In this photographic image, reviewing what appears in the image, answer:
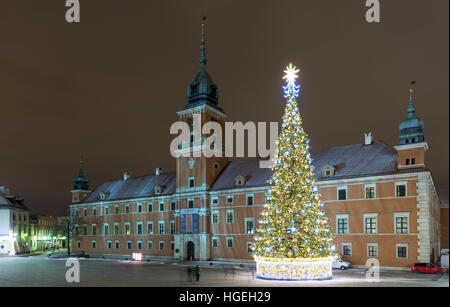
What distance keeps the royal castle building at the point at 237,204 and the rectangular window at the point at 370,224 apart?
102 millimetres

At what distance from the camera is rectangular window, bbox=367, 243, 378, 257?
42241 mm

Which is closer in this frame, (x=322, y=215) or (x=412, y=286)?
(x=412, y=286)

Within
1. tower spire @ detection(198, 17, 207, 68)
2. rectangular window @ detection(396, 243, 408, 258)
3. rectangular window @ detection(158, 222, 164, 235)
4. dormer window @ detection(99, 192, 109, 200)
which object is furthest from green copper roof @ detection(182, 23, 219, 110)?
rectangular window @ detection(396, 243, 408, 258)

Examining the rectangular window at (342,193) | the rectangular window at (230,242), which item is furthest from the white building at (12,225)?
the rectangular window at (342,193)

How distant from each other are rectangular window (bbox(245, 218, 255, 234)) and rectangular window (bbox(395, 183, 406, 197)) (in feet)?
57.7

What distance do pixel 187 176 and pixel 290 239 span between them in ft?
103

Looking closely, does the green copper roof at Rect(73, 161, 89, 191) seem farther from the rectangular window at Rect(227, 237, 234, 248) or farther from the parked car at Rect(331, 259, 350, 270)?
the parked car at Rect(331, 259, 350, 270)

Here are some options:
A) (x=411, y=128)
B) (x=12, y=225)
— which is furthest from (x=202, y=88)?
(x=12, y=225)

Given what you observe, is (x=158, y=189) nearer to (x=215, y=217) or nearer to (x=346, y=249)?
(x=215, y=217)

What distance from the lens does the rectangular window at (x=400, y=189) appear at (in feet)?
136
